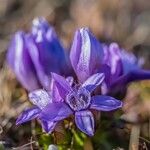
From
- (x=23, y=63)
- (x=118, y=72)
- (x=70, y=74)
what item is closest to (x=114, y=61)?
(x=118, y=72)

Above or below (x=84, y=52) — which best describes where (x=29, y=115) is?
below

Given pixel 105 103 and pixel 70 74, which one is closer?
pixel 105 103

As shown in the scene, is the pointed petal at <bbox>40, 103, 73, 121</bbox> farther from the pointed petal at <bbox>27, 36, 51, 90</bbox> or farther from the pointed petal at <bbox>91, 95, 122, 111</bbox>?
the pointed petal at <bbox>27, 36, 51, 90</bbox>

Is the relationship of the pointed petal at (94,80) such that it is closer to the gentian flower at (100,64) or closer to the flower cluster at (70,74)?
the flower cluster at (70,74)

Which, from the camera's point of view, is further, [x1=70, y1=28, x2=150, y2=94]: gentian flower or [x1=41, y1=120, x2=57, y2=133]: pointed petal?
[x1=70, y1=28, x2=150, y2=94]: gentian flower

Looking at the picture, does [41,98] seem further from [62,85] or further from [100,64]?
[100,64]

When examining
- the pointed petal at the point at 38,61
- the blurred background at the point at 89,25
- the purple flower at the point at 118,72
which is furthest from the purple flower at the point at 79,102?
the blurred background at the point at 89,25

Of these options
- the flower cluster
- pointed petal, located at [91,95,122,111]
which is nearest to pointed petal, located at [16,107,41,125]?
the flower cluster
